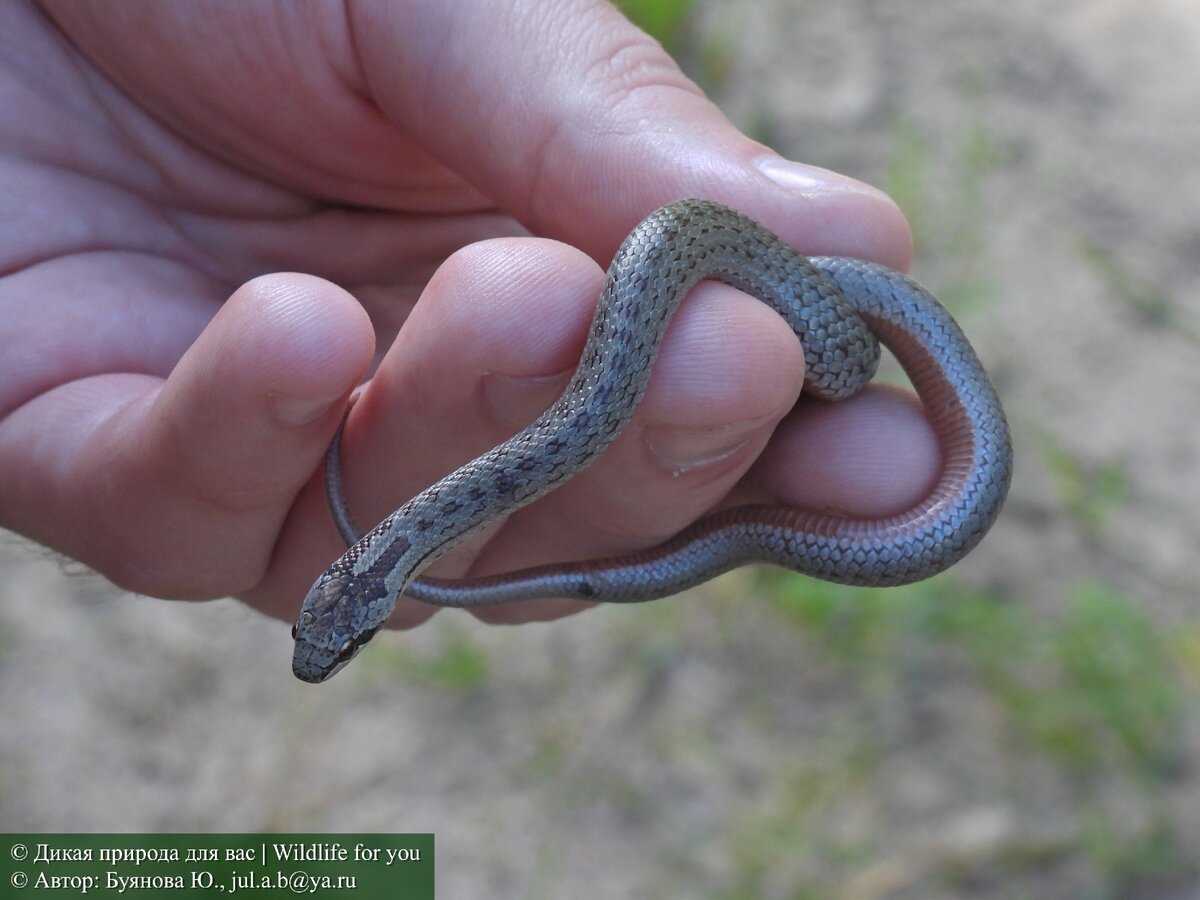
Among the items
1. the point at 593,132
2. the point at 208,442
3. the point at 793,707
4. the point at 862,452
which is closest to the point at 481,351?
the point at 208,442

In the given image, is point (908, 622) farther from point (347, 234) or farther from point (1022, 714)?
point (347, 234)

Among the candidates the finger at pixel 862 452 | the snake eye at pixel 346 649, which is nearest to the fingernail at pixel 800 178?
the finger at pixel 862 452

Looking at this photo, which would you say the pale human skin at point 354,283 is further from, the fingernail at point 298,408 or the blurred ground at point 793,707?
the blurred ground at point 793,707

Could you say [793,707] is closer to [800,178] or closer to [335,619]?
[335,619]

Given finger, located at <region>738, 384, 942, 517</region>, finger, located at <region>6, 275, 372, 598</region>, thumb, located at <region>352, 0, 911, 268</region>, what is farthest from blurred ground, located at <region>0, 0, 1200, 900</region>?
thumb, located at <region>352, 0, 911, 268</region>

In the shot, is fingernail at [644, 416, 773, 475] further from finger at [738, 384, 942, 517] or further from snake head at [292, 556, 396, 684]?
snake head at [292, 556, 396, 684]

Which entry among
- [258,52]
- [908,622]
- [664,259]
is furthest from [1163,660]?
[258,52]
